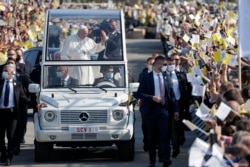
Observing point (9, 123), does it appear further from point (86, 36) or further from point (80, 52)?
point (86, 36)

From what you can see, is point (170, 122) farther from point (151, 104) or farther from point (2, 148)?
point (2, 148)

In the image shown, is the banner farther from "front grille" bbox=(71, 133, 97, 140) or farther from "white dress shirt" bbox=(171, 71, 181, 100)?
"front grille" bbox=(71, 133, 97, 140)

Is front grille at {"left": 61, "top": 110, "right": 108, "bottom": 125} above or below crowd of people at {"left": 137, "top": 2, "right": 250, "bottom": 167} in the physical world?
below

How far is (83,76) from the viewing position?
18891 millimetres

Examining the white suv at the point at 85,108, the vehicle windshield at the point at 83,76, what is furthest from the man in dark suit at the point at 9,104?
the vehicle windshield at the point at 83,76

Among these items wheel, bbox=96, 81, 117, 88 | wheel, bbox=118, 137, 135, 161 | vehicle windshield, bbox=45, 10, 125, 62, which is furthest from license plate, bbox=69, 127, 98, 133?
vehicle windshield, bbox=45, 10, 125, 62

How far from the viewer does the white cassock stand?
18.9 metres

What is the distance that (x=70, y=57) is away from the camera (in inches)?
752

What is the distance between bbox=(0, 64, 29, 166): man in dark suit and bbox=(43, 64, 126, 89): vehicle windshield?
1.91 ft

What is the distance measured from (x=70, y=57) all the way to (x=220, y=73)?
2780 mm

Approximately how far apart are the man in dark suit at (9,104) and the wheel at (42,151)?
0.41 metres

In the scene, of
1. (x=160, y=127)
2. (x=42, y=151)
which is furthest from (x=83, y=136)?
(x=160, y=127)

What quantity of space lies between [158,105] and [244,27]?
2.46 m

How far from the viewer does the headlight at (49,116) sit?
714 inches
